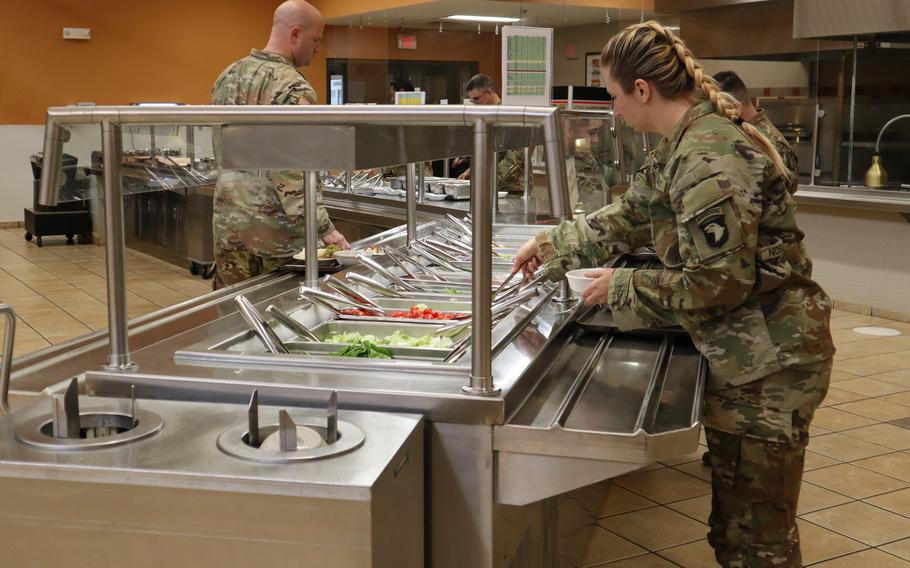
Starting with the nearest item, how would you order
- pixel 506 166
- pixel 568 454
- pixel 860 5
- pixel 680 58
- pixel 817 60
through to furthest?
pixel 568 454 < pixel 680 58 < pixel 506 166 < pixel 860 5 < pixel 817 60

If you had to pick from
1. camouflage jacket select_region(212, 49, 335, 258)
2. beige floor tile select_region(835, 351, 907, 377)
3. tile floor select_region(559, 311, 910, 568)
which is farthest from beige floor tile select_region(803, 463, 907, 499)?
camouflage jacket select_region(212, 49, 335, 258)

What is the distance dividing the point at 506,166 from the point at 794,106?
3.26m

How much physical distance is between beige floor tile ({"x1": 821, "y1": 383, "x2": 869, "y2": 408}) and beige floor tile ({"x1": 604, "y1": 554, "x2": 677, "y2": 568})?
1.97 m

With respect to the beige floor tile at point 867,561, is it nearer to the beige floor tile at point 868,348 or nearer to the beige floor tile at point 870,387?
the beige floor tile at point 870,387

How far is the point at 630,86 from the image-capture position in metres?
2.03

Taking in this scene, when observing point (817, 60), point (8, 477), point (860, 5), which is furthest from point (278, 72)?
point (817, 60)

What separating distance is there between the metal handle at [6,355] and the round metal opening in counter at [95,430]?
21 cm

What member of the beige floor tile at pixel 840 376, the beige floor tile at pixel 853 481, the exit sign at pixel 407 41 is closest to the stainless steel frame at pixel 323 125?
the beige floor tile at pixel 853 481

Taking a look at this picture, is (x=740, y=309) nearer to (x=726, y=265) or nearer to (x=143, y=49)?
(x=726, y=265)

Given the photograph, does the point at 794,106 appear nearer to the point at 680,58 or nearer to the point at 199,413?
the point at 680,58

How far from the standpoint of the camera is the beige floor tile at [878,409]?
4398 millimetres

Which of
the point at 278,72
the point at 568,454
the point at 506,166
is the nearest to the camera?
the point at 568,454

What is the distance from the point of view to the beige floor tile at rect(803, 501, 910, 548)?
3.13 m

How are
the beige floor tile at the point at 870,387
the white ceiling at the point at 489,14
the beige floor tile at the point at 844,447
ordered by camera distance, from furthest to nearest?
the white ceiling at the point at 489,14 → the beige floor tile at the point at 870,387 → the beige floor tile at the point at 844,447
